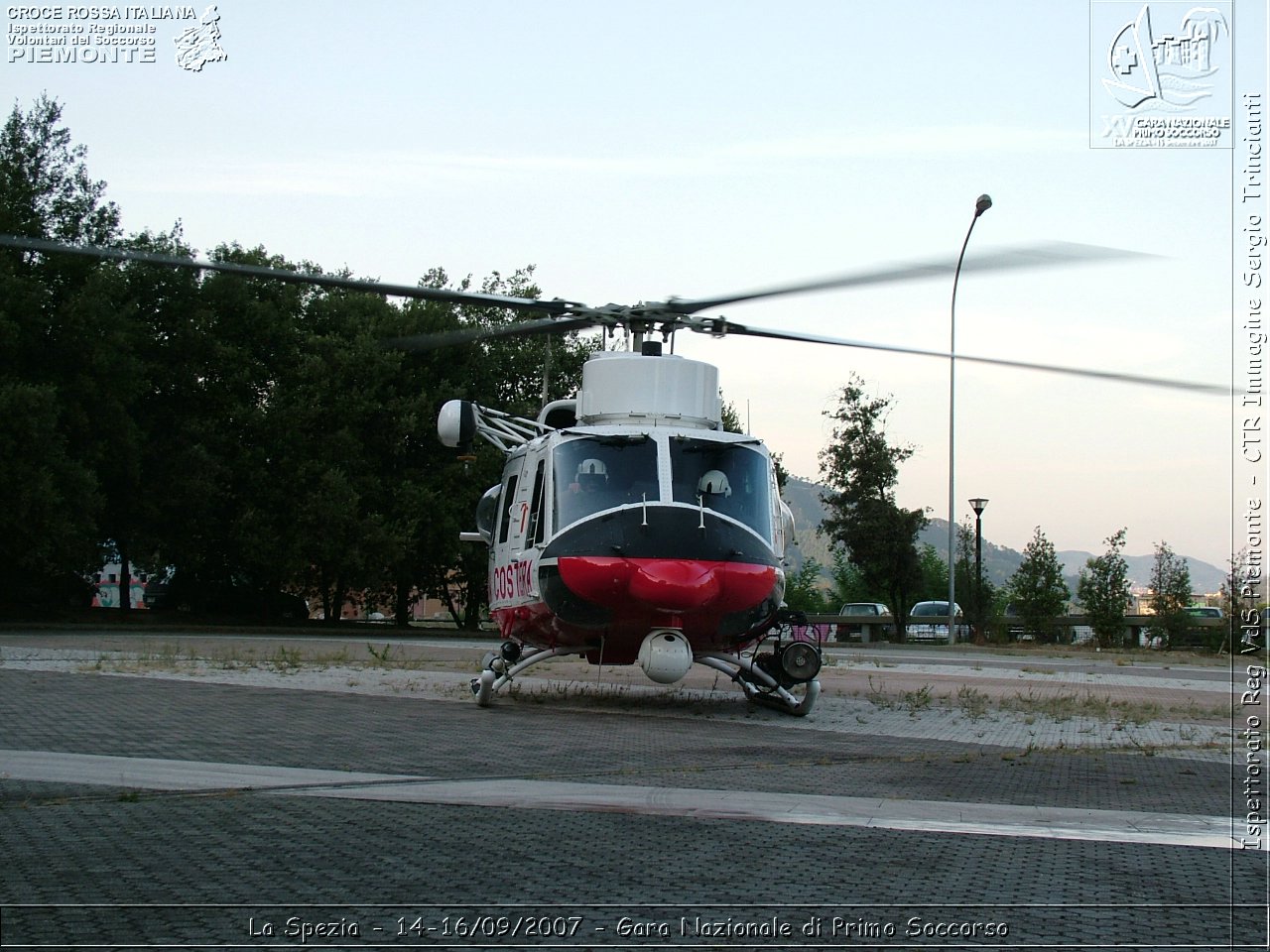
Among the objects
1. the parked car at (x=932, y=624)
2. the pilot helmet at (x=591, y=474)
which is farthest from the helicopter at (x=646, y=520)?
the parked car at (x=932, y=624)

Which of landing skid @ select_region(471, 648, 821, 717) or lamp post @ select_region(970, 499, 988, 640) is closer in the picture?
landing skid @ select_region(471, 648, 821, 717)

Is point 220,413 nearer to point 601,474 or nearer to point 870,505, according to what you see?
point 870,505

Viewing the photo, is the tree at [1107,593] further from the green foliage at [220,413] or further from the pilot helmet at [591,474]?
the pilot helmet at [591,474]

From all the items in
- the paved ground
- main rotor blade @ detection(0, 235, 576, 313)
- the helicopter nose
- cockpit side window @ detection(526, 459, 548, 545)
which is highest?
main rotor blade @ detection(0, 235, 576, 313)

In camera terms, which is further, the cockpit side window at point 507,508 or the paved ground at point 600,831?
the cockpit side window at point 507,508

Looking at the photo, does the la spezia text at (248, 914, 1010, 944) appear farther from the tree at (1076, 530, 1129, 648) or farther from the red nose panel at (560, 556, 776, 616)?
the tree at (1076, 530, 1129, 648)

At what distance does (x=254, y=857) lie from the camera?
17.7ft

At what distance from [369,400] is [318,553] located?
16.9 ft

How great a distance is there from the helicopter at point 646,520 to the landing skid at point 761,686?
19mm

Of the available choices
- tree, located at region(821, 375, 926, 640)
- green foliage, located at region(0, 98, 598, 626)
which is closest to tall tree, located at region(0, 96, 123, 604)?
green foliage, located at region(0, 98, 598, 626)

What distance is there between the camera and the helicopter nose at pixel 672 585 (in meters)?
11.8

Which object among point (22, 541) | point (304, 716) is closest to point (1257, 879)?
point (304, 716)

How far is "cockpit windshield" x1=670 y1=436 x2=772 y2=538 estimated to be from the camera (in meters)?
12.6

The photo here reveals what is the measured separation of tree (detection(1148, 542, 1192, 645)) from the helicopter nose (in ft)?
85.5
